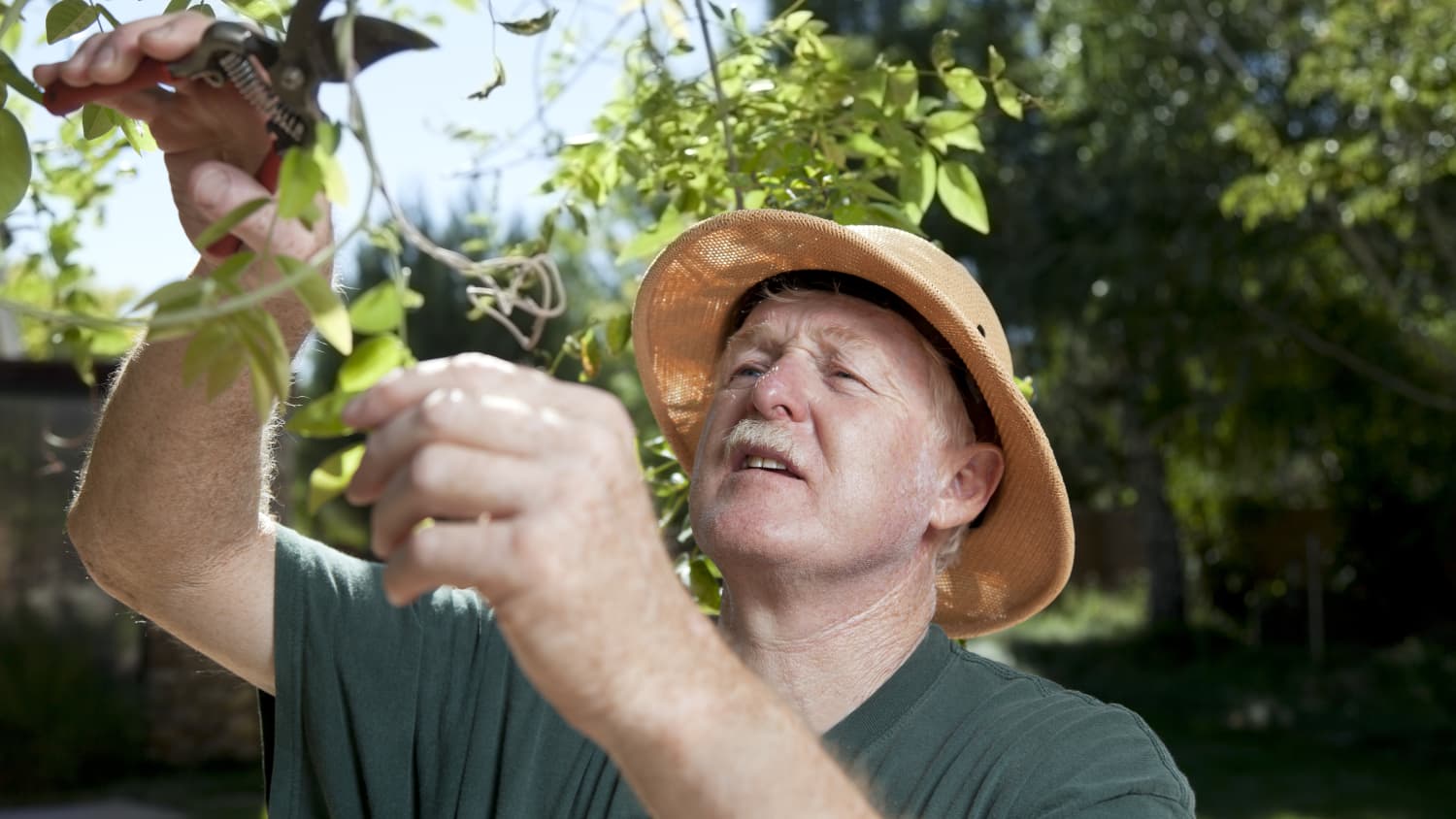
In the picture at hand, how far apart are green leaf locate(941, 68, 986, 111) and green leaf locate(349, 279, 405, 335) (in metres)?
1.55

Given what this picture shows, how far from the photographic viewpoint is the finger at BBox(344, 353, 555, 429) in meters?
0.88

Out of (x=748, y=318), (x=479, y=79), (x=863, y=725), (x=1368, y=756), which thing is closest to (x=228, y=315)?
(x=479, y=79)

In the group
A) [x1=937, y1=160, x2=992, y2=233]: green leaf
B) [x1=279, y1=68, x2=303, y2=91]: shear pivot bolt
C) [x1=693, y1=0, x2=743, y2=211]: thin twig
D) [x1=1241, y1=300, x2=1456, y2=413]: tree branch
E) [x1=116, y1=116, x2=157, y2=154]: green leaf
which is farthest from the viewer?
[x1=1241, y1=300, x2=1456, y2=413]: tree branch

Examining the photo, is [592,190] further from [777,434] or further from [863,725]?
[863,725]

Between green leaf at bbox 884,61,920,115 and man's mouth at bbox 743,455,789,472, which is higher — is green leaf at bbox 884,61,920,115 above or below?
above

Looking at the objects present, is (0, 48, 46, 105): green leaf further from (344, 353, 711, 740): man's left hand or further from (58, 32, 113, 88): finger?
(344, 353, 711, 740): man's left hand

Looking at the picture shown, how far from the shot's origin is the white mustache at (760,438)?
1.91 m

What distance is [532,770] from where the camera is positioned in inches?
71.7

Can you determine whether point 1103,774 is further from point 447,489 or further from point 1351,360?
point 1351,360

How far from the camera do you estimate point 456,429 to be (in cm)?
86

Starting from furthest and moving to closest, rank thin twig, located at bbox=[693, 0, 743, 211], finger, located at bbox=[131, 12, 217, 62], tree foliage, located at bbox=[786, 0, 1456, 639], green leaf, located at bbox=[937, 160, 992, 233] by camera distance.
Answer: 1. tree foliage, located at bbox=[786, 0, 1456, 639]
2. green leaf, located at bbox=[937, 160, 992, 233]
3. thin twig, located at bbox=[693, 0, 743, 211]
4. finger, located at bbox=[131, 12, 217, 62]

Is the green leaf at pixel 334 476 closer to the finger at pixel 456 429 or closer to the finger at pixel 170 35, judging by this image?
the finger at pixel 456 429

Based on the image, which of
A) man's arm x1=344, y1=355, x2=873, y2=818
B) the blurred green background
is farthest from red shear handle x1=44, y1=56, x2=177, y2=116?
the blurred green background

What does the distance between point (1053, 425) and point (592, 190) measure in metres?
15.9
